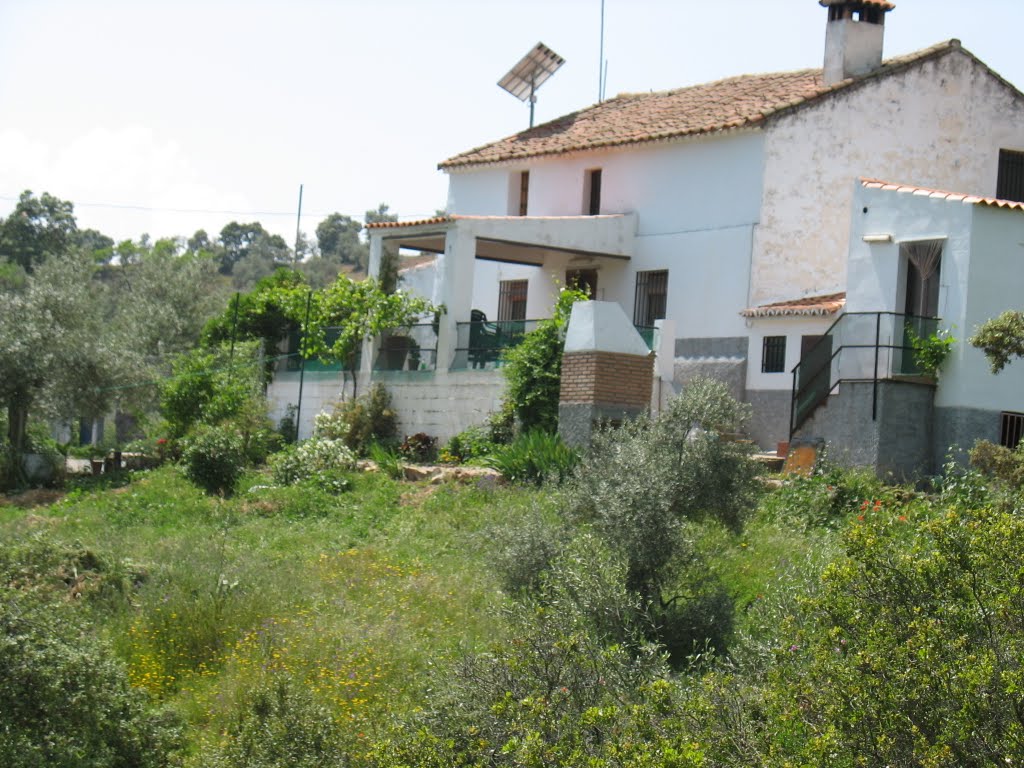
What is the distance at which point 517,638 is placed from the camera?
31.7 ft

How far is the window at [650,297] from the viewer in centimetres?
2641

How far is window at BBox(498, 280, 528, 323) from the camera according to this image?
1171 inches

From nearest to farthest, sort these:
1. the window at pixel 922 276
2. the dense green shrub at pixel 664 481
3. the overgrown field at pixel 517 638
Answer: the overgrown field at pixel 517 638 < the dense green shrub at pixel 664 481 < the window at pixel 922 276

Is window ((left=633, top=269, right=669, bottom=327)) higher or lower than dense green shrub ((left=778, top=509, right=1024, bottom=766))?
higher

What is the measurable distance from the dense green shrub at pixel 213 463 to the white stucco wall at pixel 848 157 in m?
9.88

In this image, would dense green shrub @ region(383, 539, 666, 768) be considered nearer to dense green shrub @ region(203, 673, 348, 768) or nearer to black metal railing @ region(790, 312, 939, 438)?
dense green shrub @ region(203, 673, 348, 768)

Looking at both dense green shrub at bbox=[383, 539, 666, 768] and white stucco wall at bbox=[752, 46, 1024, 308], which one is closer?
dense green shrub at bbox=[383, 539, 666, 768]

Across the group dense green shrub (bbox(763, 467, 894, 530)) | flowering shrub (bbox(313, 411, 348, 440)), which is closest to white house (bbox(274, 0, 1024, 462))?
flowering shrub (bbox(313, 411, 348, 440))

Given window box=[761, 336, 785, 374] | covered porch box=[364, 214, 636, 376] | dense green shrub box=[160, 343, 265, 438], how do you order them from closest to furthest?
window box=[761, 336, 785, 374] → covered porch box=[364, 214, 636, 376] → dense green shrub box=[160, 343, 265, 438]

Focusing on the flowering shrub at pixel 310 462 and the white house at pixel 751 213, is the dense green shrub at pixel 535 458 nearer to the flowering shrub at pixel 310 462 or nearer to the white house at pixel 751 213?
the flowering shrub at pixel 310 462

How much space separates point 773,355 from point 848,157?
13.5 feet

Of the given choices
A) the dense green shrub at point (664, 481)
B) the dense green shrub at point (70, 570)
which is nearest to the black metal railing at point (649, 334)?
the dense green shrub at point (664, 481)

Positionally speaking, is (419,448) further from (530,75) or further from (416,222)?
(530,75)

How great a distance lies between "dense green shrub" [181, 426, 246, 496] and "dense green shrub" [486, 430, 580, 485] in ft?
17.3
